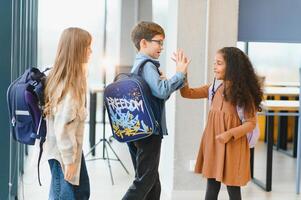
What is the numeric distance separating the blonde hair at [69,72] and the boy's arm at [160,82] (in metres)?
0.37

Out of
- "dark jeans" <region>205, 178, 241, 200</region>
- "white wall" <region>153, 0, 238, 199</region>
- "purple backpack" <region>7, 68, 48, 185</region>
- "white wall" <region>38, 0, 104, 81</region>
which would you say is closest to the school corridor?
"white wall" <region>153, 0, 238, 199</region>

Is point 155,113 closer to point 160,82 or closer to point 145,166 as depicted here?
point 160,82

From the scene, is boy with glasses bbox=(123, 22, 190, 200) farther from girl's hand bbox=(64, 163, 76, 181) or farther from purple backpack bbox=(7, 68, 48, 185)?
purple backpack bbox=(7, 68, 48, 185)

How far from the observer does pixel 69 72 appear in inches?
93.4

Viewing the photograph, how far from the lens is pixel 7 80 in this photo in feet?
9.45

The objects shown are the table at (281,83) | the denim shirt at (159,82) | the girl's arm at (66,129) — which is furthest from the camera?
the table at (281,83)

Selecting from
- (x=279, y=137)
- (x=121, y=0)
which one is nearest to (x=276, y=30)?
(x=279, y=137)

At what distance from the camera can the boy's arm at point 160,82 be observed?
Answer: 8.43 feet

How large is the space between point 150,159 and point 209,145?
0.39 m

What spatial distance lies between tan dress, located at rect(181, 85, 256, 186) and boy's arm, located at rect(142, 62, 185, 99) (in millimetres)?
365

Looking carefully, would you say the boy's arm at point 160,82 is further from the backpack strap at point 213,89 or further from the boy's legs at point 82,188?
the boy's legs at point 82,188

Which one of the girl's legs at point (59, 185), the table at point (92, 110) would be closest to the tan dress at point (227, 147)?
the girl's legs at point (59, 185)

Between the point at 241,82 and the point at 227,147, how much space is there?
15.6 inches

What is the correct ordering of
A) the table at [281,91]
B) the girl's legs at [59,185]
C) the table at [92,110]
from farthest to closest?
the table at [92,110] → the table at [281,91] → the girl's legs at [59,185]
